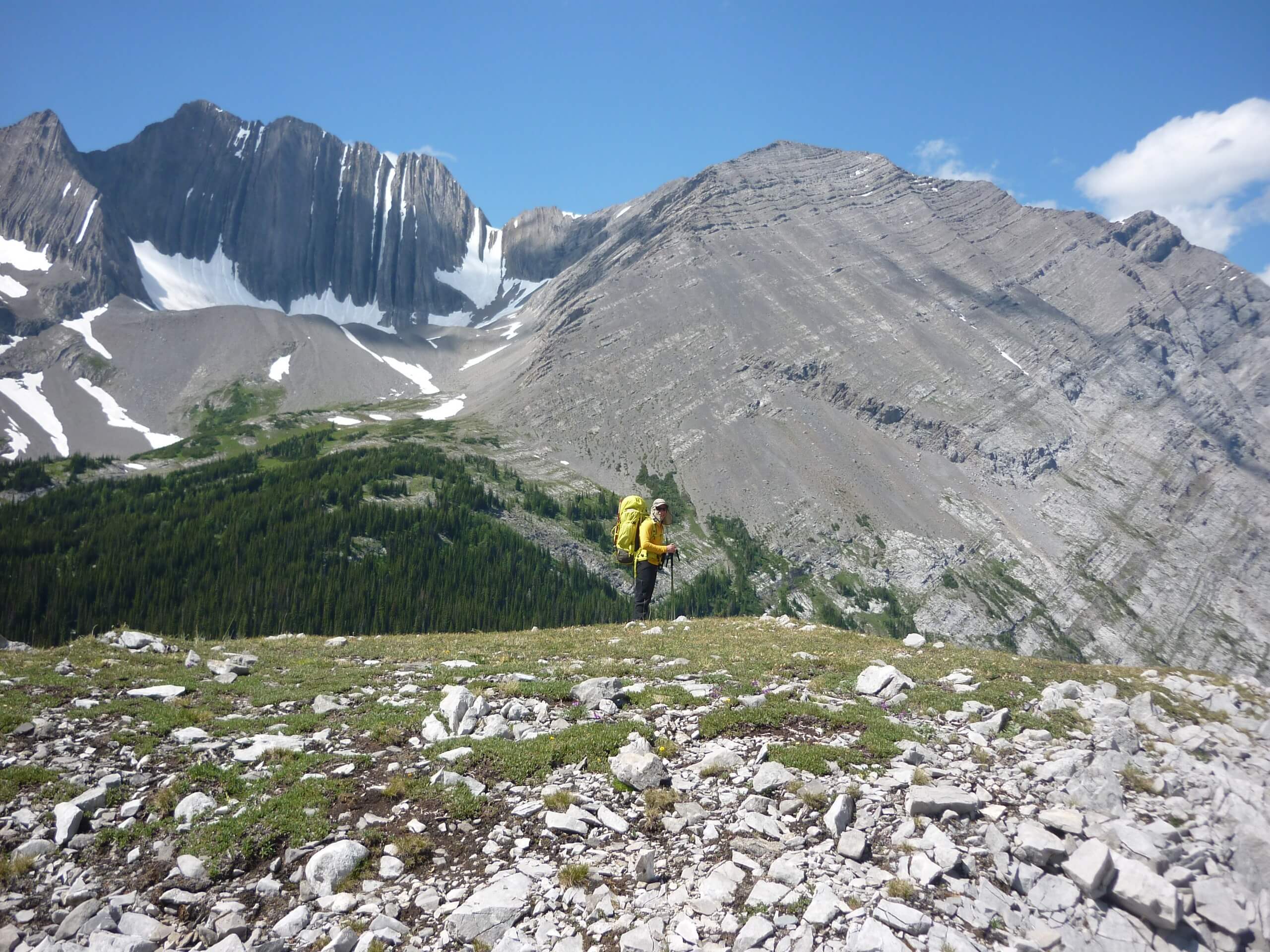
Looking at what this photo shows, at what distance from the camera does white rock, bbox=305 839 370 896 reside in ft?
28.4

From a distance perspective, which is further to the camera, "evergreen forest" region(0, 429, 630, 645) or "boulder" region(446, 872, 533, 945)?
"evergreen forest" region(0, 429, 630, 645)

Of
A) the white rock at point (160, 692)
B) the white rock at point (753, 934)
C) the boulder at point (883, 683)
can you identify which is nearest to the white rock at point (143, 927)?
the white rock at point (753, 934)

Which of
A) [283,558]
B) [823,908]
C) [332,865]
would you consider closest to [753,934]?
[823,908]

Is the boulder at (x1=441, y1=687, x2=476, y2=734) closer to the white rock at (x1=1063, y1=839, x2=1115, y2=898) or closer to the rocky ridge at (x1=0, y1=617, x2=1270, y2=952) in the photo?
the rocky ridge at (x1=0, y1=617, x2=1270, y2=952)

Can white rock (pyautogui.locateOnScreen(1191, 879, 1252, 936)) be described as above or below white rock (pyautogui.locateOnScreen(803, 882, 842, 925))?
above

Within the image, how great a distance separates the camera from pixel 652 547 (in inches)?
984

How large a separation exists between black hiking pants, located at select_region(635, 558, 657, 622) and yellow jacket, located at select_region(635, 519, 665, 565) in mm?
220

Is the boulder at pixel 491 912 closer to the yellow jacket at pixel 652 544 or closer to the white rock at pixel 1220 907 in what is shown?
the white rock at pixel 1220 907

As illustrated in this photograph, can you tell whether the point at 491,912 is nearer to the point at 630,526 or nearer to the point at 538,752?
the point at 538,752

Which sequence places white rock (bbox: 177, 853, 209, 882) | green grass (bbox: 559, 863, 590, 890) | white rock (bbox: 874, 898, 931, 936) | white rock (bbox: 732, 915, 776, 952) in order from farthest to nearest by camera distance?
white rock (bbox: 177, 853, 209, 882)
green grass (bbox: 559, 863, 590, 890)
white rock (bbox: 874, 898, 931, 936)
white rock (bbox: 732, 915, 776, 952)

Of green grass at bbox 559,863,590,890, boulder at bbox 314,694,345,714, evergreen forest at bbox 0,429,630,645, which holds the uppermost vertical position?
Answer: green grass at bbox 559,863,590,890

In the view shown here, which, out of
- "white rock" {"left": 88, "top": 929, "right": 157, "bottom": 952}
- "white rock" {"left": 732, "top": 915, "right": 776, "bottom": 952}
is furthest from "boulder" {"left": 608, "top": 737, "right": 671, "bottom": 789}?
"white rock" {"left": 88, "top": 929, "right": 157, "bottom": 952}

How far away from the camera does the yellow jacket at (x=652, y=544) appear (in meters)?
25.0

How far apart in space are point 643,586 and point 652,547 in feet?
5.66
